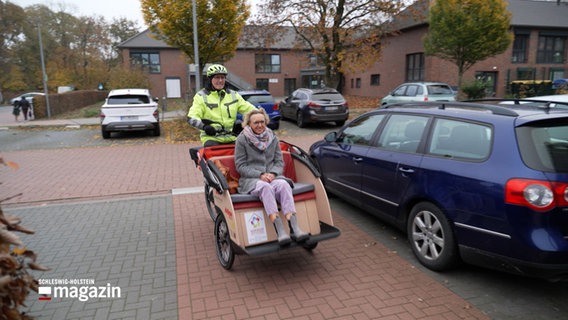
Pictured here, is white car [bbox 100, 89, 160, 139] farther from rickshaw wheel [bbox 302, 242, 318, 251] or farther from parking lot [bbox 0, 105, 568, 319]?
rickshaw wheel [bbox 302, 242, 318, 251]

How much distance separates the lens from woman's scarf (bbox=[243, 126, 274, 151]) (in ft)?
13.9

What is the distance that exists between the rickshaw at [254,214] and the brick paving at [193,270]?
34 centimetres

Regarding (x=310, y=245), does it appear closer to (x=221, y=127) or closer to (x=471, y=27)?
(x=221, y=127)

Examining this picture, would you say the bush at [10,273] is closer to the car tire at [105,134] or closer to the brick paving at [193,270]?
the brick paving at [193,270]

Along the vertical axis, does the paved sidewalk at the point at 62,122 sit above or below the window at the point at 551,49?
below

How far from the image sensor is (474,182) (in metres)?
3.48

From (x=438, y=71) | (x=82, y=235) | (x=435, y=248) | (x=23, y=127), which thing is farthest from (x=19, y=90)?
(x=435, y=248)

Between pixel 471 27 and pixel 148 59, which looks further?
pixel 148 59

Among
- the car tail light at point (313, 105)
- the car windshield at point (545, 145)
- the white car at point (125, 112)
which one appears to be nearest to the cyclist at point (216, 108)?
the car windshield at point (545, 145)

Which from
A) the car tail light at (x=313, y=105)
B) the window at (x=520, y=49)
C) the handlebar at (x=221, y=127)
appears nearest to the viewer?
the handlebar at (x=221, y=127)

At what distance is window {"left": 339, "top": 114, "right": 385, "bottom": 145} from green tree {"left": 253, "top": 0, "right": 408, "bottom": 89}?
55.1 feet

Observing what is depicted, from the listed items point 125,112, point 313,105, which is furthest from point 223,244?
point 313,105

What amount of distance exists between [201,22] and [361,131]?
37.5 feet

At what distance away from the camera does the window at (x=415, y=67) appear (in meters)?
28.1
